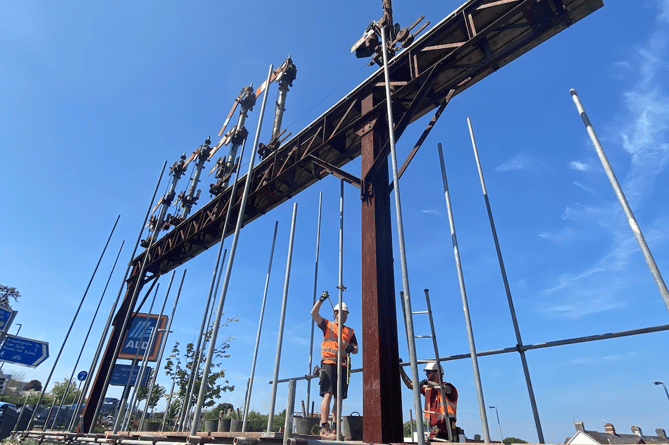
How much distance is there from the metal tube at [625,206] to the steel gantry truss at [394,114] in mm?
2708

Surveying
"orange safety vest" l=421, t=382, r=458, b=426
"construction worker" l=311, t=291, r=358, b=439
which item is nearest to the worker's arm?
"construction worker" l=311, t=291, r=358, b=439

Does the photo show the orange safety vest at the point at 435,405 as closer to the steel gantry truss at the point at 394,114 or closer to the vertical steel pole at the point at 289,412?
the steel gantry truss at the point at 394,114

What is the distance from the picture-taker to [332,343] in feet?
17.7

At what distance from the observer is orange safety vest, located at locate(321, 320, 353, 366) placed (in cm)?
532

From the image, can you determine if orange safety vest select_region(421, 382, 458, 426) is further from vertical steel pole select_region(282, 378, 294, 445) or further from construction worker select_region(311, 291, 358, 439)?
vertical steel pole select_region(282, 378, 294, 445)

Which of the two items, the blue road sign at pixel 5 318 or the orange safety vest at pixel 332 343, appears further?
the blue road sign at pixel 5 318

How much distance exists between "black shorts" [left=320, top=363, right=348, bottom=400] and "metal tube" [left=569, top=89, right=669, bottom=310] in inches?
153

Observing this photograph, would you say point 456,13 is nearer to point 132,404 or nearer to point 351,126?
point 351,126

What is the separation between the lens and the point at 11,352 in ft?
37.6

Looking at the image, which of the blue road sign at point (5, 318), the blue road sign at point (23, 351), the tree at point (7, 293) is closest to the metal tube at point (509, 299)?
the blue road sign at point (5, 318)

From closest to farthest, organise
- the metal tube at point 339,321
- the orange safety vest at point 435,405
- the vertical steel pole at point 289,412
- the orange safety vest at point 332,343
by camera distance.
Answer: the vertical steel pole at point 289,412
the metal tube at point 339,321
the orange safety vest at point 332,343
the orange safety vest at point 435,405

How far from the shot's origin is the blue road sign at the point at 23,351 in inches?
447

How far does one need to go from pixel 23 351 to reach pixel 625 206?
15711 mm

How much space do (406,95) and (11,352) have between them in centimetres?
1417
